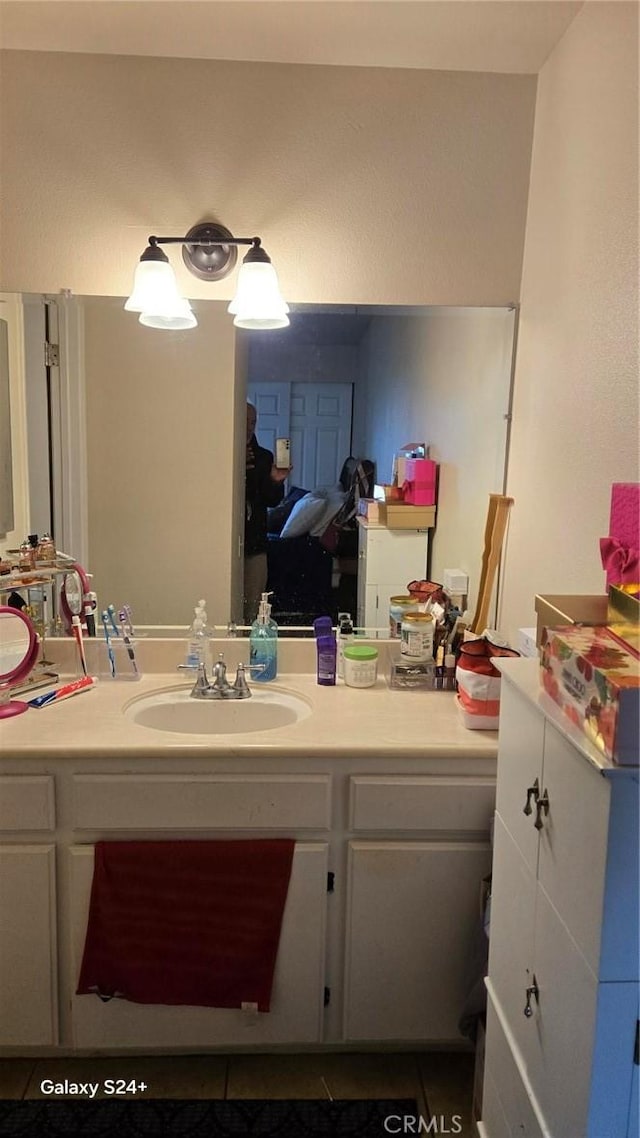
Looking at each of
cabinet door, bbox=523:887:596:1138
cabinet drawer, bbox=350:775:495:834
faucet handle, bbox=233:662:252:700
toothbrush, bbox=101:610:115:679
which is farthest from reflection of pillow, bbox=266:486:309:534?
cabinet door, bbox=523:887:596:1138

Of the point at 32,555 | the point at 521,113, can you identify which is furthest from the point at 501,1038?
the point at 521,113

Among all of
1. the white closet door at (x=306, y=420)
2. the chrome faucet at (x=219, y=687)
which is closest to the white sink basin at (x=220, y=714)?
the chrome faucet at (x=219, y=687)

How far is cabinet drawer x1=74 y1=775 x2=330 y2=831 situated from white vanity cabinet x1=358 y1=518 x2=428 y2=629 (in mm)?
571

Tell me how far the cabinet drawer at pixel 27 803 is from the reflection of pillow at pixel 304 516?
84cm

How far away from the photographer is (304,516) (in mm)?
2004

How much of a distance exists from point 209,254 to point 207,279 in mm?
60

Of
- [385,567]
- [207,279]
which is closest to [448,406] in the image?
[385,567]

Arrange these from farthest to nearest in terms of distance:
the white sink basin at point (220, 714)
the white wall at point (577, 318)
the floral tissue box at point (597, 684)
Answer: the white sink basin at point (220, 714), the white wall at point (577, 318), the floral tissue box at point (597, 684)

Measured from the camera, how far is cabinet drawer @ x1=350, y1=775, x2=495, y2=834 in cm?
163

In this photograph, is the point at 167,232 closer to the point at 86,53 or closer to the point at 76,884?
the point at 86,53

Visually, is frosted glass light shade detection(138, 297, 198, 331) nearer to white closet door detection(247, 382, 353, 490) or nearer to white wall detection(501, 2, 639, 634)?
white closet door detection(247, 382, 353, 490)

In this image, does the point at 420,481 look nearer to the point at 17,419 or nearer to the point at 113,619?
the point at 113,619

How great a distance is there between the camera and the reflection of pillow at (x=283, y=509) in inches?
78.1

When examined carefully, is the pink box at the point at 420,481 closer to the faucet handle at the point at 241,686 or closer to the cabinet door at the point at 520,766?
the faucet handle at the point at 241,686
